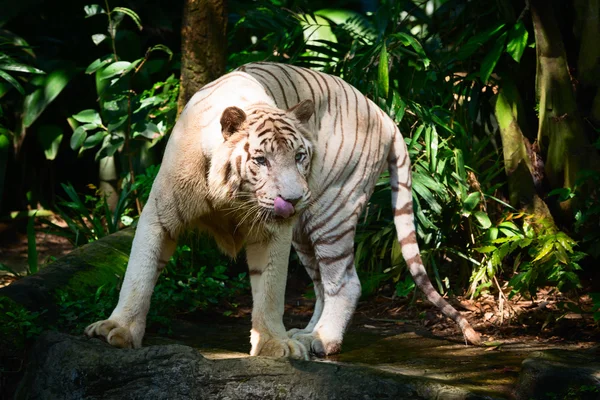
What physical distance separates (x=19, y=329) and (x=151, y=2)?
A: 14.6 feet

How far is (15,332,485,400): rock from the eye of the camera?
284cm

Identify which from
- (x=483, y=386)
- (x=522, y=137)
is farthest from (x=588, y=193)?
(x=483, y=386)

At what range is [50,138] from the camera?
22.8 feet

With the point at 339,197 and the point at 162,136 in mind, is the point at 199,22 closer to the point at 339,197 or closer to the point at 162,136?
the point at 162,136

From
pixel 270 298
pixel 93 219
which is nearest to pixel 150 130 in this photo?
pixel 93 219

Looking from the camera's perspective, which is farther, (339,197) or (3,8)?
(3,8)

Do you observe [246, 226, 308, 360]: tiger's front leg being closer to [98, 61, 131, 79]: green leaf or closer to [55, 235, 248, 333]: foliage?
[55, 235, 248, 333]: foliage

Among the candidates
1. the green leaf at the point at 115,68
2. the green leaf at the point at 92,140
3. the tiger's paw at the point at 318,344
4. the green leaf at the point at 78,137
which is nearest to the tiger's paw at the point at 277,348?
the tiger's paw at the point at 318,344

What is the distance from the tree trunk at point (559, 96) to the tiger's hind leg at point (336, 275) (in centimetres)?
169

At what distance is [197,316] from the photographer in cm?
457

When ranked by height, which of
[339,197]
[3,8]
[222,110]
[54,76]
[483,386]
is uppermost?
[3,8]

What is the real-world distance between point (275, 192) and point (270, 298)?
56 centimetres

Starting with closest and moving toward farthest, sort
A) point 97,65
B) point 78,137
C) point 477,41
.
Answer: point 477,41 → point 97,65 → point 78,137

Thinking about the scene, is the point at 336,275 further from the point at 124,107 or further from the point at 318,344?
the point at 124,107
